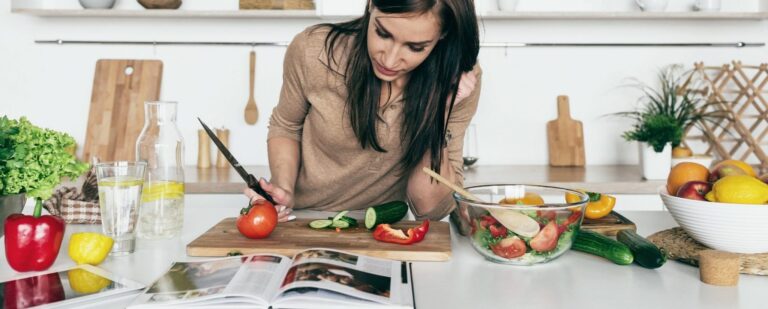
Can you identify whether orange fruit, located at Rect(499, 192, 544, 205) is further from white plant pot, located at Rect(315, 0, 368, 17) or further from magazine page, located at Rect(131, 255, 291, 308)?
white plant pot, located at Rect(315, 0, 368, 17)

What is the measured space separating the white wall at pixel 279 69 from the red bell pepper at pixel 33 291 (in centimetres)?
201

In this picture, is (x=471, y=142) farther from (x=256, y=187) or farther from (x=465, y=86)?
(x=256, y=187)

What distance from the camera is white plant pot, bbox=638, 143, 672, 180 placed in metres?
2.58

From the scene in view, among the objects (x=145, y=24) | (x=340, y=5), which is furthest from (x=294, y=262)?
(x=145, y=24)

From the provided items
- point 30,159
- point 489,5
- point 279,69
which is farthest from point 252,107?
point 30,159

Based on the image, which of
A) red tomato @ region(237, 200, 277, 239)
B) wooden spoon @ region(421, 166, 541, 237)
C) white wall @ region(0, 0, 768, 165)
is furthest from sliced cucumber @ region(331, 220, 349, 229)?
white wall @ region(0, 0, 768, 165)

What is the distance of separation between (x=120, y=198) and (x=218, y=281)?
30 centimetres

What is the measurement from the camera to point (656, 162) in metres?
2.58

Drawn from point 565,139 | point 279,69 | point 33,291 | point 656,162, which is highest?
point 279,69

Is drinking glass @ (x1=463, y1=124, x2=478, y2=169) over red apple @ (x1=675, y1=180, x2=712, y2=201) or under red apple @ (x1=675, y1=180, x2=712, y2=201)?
over

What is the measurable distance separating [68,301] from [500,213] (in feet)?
2.08

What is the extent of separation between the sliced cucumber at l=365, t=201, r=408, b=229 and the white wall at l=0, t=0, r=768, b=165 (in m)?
1.69

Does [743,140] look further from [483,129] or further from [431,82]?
[431,82]

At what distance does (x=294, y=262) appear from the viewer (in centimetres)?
104
